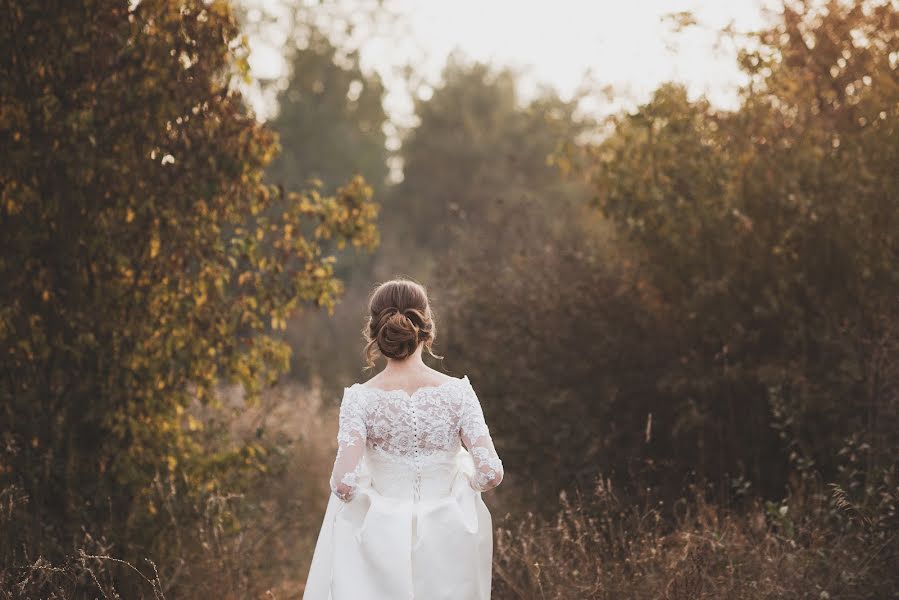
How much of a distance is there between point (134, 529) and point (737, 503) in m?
4.39

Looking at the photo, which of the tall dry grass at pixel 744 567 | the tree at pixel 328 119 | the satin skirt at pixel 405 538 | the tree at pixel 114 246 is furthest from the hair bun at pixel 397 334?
the tree at pixel 328 119

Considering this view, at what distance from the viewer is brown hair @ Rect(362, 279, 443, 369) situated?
454cm

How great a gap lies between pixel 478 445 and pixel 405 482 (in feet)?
1.26

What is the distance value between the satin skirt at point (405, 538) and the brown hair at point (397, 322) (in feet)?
1.58

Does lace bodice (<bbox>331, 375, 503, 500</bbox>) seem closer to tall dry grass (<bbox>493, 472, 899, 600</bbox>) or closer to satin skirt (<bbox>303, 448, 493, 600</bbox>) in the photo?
satin skirt (<bbox>303, 448, 493, 600</bbox>)

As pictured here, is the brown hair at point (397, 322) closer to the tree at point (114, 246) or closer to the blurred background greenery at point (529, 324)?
the blurred background greenery at point (529, 324)

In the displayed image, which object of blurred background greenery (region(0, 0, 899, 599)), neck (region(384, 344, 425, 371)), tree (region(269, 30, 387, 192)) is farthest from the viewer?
tree (region(269, 30, 387, 192))

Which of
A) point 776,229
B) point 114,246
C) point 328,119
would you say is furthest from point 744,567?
point 328,119

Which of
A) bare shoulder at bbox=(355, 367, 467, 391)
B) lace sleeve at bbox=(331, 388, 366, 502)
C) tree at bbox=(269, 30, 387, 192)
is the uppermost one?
tree at bbox=(269, 30, 387, 192)

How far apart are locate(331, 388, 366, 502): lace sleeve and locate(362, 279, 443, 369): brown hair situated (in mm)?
A: 202

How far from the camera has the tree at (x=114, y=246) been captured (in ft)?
21.4

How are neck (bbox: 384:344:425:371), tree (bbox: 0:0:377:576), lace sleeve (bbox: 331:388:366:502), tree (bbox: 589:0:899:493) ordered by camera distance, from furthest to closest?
tree (bbox: 589:0:899:493)
tree (bbox: 0:0:377:576)
neck (bbox: 384:344:425:371)
lace sleeve (bbox: 331:388:366:502)

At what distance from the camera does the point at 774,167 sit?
320 inches

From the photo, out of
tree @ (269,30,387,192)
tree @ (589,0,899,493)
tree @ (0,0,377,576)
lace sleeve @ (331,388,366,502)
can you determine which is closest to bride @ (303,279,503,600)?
lace sleeve @ (331,388,366,502)
